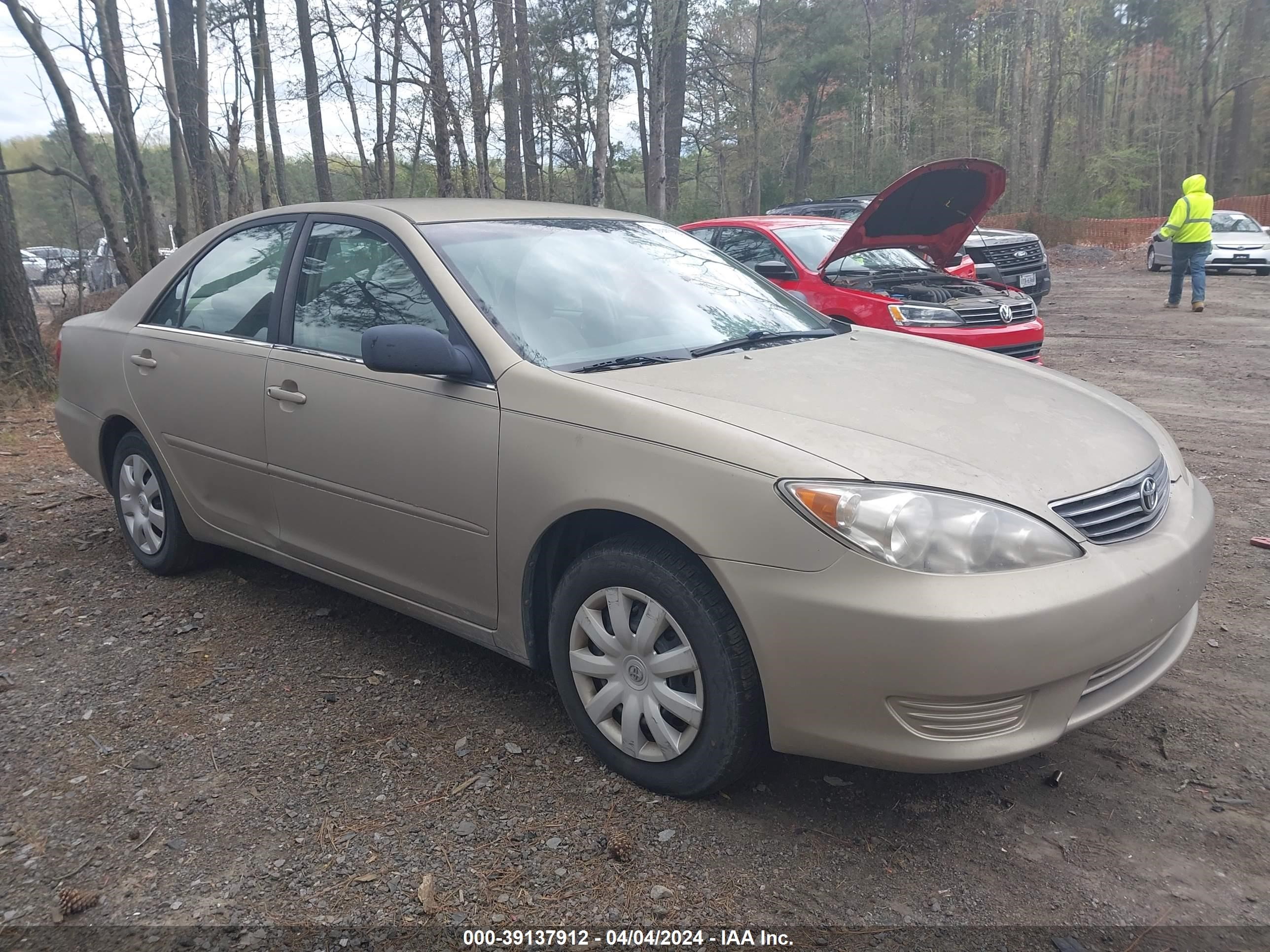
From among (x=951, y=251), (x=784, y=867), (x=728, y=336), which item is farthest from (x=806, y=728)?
(x=951, y=251)

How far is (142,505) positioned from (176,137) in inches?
441

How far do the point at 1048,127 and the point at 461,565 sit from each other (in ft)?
116

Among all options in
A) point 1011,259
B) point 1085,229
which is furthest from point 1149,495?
point 1085,229

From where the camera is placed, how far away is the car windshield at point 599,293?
10.2 feet

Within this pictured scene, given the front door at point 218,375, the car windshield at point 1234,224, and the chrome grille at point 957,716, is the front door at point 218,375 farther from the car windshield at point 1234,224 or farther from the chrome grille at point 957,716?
the car windshield at point 1234,224

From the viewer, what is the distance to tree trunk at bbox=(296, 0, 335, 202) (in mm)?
19500

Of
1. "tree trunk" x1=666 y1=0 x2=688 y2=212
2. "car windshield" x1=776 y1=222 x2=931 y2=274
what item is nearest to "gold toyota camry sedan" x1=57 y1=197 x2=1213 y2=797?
"car windshield" x1=776 y1=222 x2=931 y2=274

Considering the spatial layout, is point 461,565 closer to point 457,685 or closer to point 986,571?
point 457,685

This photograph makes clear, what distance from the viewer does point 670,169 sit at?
26.4 m

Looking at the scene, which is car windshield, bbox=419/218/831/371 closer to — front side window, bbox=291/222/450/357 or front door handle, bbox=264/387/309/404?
front side window, bbox=291/222/450/357

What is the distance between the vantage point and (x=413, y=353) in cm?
288

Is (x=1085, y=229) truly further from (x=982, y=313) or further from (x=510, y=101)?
(x=982, y=313)

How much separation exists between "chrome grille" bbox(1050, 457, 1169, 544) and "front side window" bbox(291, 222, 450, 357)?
1.95m

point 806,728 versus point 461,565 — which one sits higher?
point 461,565
